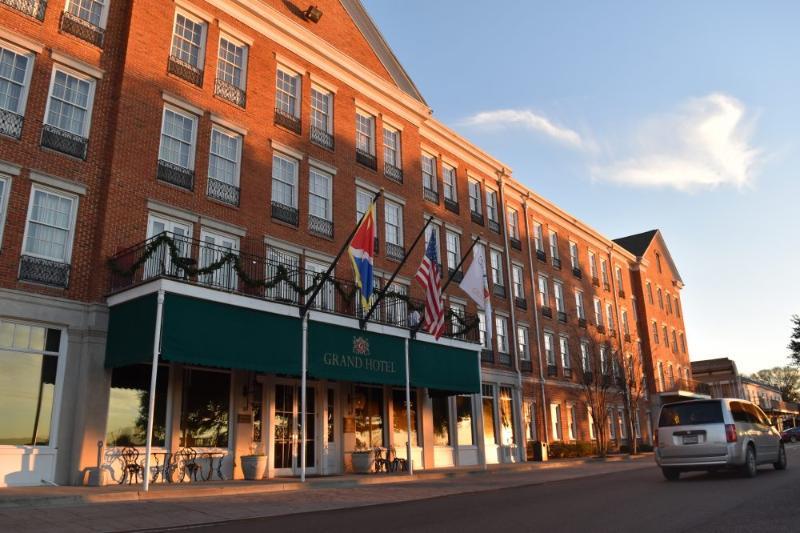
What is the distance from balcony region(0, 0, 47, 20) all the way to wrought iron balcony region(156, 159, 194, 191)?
454 centimetres

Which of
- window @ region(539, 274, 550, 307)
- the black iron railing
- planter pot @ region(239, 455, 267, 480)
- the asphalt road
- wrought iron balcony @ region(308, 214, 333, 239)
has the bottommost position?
the asphalt road

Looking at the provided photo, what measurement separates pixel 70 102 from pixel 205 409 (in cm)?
872

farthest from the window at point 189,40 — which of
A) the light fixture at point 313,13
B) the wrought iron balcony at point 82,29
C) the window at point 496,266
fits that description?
the window at point 496,266

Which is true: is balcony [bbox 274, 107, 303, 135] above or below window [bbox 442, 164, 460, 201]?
below

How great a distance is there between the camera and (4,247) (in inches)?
584

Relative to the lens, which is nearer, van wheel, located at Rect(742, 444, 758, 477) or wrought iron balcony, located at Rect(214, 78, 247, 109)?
van wheel, located at Rect(742, 444, 758, 477)

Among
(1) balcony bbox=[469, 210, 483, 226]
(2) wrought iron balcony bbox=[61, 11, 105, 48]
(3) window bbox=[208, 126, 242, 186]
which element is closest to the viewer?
(2) wrought iron balcony bbox=[61, 11, 105, 48]

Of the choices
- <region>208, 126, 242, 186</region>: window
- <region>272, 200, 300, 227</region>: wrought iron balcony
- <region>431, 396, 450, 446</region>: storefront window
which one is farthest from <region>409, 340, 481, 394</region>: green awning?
<region>208, 126, 242, 186</region>: window

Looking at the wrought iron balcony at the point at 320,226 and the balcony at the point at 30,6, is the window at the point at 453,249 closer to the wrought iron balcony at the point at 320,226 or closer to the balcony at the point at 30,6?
the wrought iron balcony at the point at 320,226

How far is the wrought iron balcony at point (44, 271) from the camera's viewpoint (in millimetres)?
15086

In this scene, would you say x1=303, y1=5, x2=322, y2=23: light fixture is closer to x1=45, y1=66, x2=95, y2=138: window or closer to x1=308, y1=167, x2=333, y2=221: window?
x1=308, y1=167, x2=333, y2=221: window

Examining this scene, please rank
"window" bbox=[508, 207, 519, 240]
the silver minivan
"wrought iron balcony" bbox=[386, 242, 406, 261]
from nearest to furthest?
1. the silver minivan
2. "wrought iron balcony" bbox=[386, 242, 406, 261]
3. "window" bbox=[508, 207, 519, 240]

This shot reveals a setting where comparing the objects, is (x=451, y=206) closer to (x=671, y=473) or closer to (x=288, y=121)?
(x=288, y=121)

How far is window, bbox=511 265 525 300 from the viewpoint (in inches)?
1340
